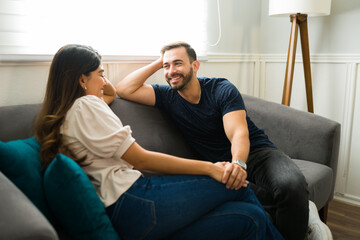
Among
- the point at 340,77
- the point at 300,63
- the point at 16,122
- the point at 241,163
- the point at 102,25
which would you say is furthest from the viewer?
the point at 300,63

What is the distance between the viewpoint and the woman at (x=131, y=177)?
1.07m

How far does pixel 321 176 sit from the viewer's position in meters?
1.77

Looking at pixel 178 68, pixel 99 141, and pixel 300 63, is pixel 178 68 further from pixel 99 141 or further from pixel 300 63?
pixel 300 63

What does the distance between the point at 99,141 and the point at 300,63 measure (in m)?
2.13

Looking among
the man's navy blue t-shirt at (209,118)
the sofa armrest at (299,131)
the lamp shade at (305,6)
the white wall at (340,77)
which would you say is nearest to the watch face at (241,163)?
the man's navy blue t-shirt at (209,118)

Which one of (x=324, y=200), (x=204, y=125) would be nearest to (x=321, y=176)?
(x=324, y=200)

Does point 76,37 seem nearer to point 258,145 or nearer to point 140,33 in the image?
point 140,33

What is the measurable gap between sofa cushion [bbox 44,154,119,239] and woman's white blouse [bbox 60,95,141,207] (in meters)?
0.12

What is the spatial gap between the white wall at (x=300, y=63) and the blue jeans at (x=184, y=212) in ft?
3.57

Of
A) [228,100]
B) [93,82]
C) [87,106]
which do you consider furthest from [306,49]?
[87,106]

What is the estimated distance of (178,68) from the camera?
180 cm

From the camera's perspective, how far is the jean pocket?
1.05 m

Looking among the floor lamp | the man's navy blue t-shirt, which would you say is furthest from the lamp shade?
the man's navy blue t-shirt

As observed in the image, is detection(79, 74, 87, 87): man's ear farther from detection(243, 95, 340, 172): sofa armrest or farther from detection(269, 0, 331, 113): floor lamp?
detection(269, 0, 331, 113): floor lamp
